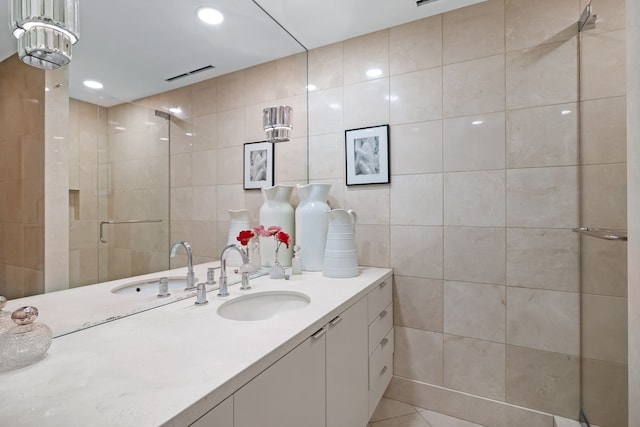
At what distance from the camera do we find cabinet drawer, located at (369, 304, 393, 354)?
1.51 metres

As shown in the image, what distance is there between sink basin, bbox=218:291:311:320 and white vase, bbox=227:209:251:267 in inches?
12.5

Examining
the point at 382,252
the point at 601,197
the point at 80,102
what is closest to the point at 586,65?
the point at 601,197

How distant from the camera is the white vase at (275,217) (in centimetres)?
182

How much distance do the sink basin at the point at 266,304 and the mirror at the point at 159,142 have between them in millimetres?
264

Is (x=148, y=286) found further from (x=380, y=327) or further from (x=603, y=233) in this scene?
(x=603, y=233)

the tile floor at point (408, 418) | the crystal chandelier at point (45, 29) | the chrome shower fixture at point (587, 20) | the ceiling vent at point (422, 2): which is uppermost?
the ceiling vent at point (422, 2)

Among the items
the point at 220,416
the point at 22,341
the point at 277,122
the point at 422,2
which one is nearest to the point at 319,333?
the point at 220,416

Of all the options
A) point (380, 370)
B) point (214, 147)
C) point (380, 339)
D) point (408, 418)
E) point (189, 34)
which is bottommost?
point (408, 418)

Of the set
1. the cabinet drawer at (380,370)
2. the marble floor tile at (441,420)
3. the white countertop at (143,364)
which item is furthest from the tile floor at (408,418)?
the white countertop at (143,364)

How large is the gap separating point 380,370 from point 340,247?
68 centimetres

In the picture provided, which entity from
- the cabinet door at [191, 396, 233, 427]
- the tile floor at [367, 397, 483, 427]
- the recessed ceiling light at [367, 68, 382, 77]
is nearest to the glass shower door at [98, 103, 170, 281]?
the cabinet door at [191, 396, 233, 427]

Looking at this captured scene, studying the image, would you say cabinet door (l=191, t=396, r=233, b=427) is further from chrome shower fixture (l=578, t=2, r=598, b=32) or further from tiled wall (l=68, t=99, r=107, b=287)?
chrome shower fixture (l=578, t=2, r=598, b=32)

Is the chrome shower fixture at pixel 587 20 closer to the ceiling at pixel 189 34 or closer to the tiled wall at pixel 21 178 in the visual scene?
the ceiling at pixel 189 34

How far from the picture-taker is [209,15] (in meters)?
1.40
